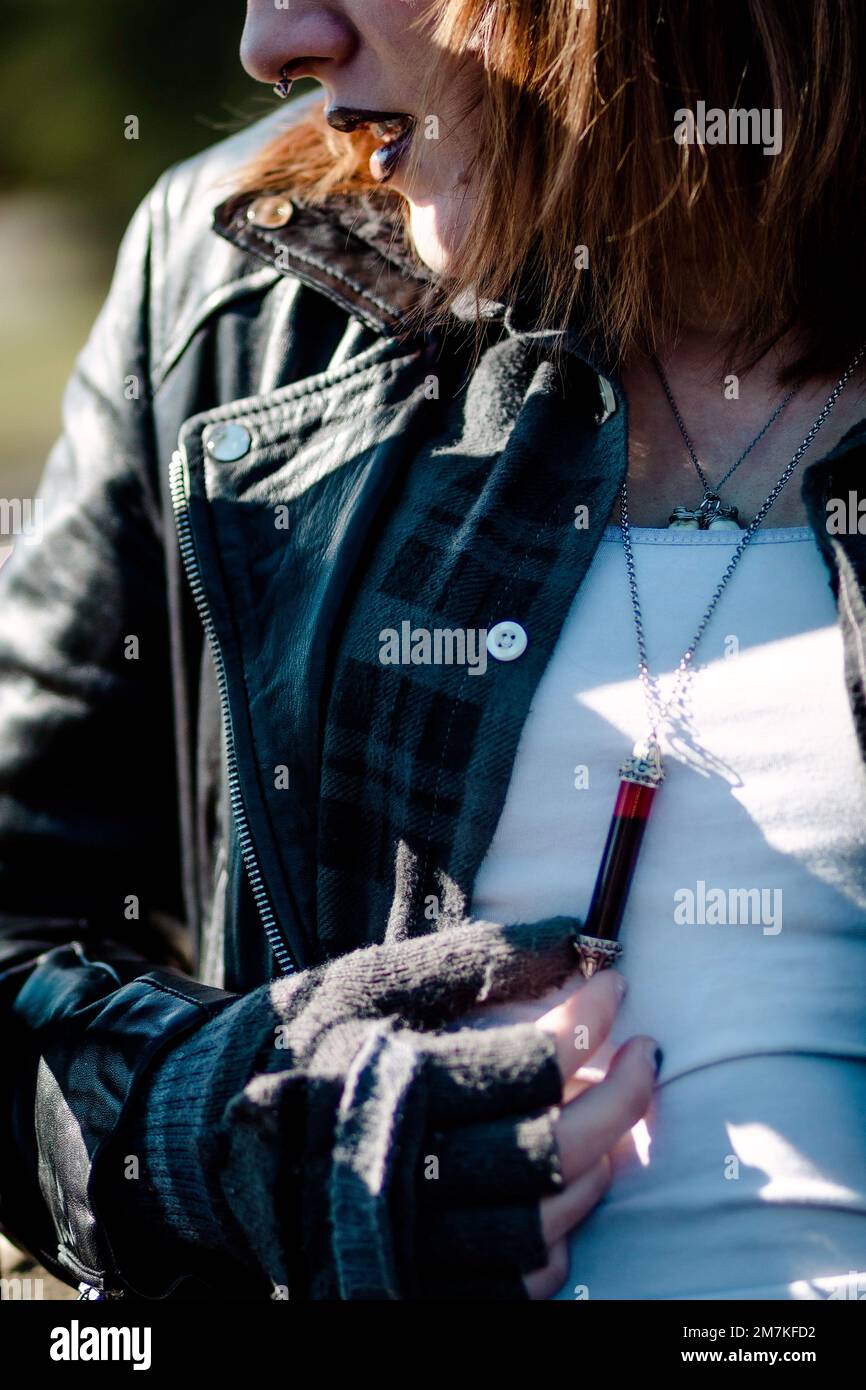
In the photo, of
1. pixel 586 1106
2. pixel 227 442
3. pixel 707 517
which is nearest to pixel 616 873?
pixel 586 1106

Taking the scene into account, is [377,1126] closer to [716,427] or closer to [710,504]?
[710,504]

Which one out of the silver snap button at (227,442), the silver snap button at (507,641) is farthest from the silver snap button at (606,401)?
the silver snap button at (227,442)

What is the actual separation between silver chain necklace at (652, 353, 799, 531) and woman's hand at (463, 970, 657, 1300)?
44cm

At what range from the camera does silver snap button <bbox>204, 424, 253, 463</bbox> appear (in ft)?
4.92

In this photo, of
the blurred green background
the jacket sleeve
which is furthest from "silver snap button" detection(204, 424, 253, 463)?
the blurred green background

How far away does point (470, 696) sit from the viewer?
1309 mm

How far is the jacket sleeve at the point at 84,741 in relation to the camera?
147 cm

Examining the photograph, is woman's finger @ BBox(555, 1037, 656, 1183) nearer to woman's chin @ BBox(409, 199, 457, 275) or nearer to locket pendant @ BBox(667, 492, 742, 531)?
locket pendant @ BBox(667, 492, 742, 531)

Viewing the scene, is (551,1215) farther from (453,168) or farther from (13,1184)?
(453,168)

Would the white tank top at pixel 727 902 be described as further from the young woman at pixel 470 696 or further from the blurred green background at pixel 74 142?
the blurred green background at pixel 74 142

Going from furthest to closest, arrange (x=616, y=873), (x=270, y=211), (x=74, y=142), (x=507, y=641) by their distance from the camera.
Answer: (x=74, y=142)
(x=270, y=211)
(x=507, y=641)
(x=616, y=873)

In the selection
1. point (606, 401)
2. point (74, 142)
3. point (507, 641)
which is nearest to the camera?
point (507, 641)

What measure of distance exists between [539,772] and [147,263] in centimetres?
90

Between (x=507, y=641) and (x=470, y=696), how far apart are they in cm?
6
